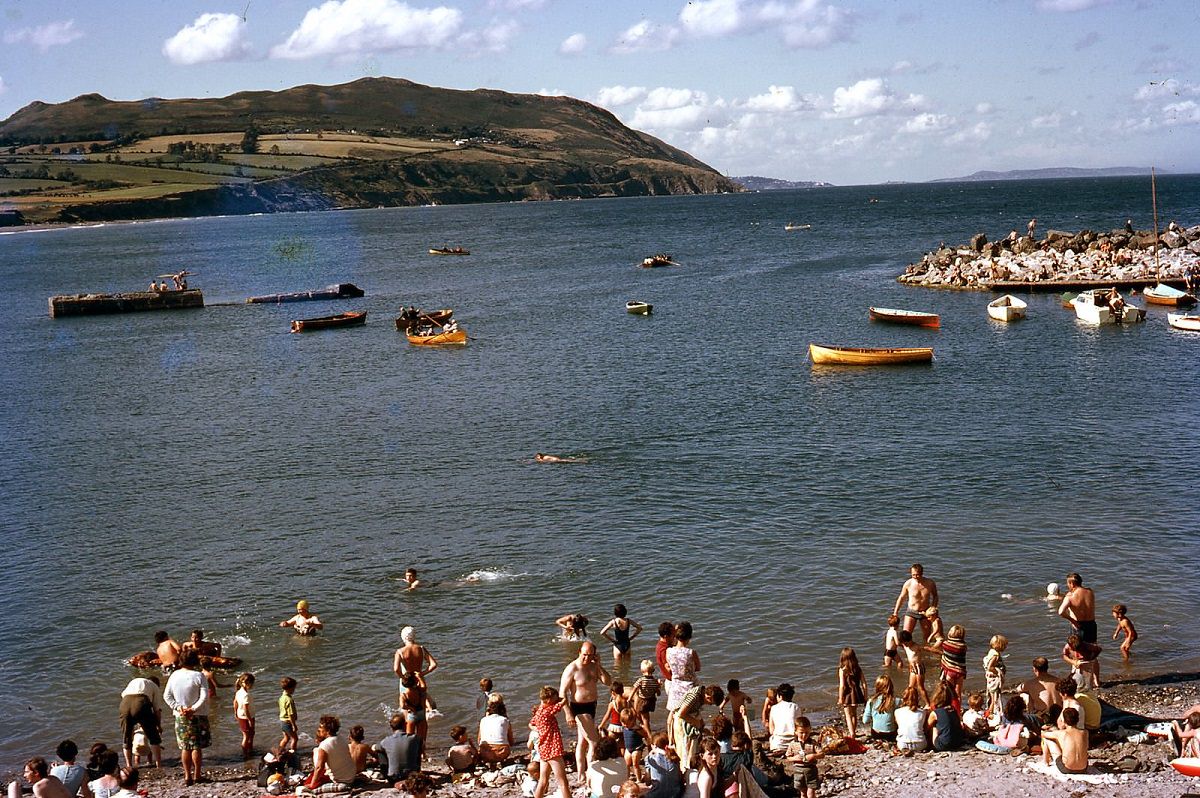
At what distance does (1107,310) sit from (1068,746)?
2157 inches

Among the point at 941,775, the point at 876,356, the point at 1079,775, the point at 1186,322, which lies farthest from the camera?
the point at 1186,322

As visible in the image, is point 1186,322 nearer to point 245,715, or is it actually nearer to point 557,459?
point 557,459

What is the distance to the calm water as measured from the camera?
24.5 meters

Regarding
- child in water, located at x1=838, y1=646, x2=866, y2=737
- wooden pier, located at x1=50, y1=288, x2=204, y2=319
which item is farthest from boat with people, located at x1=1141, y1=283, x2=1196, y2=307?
wooden pier, located at x1=50, y1=288, x2=204, y2=319

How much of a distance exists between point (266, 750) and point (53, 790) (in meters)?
5.32

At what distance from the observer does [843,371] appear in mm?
54594

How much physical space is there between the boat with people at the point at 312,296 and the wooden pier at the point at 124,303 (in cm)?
517

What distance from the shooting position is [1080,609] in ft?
67.9

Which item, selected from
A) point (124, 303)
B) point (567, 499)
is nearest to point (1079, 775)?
point (567, 499)

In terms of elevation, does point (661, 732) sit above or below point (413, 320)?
below

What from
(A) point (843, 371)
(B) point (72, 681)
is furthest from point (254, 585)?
(A) point (843, 371)

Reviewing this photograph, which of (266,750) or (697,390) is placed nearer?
(266,750)

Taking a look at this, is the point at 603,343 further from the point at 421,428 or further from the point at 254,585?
the point at 254,585

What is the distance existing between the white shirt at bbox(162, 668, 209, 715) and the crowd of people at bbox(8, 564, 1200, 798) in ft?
0.07
